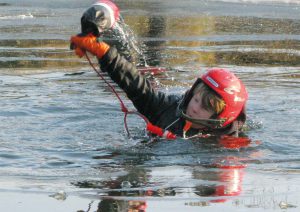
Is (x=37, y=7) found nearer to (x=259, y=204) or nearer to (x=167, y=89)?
(x=167, y=89)

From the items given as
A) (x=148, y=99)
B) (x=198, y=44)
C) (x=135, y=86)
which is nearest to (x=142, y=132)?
(x=148, y=99)

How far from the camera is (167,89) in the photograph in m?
11.8

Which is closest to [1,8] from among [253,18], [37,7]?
[37,7]

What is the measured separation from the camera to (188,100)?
26.7 feet

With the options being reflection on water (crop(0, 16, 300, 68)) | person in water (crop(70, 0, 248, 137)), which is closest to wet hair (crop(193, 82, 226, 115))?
person in water (crop(70, 0, 248, 137))

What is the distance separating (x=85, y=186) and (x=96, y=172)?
2.19 ft

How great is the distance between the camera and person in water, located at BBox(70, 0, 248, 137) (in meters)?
7.60

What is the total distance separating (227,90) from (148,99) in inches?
30.8

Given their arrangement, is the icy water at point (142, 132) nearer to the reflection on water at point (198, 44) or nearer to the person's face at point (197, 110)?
the reflection on water at point (198, 44)

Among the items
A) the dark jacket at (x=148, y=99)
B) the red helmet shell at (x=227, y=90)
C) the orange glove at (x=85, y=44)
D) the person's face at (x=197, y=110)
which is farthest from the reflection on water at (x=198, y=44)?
the orange glove at (x=85, y=44)

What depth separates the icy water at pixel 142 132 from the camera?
230 inches

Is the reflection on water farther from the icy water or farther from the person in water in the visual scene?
the person in water

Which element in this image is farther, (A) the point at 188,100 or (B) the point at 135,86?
(A) the point at 188,100

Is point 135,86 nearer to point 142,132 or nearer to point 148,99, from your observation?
point 148,99
